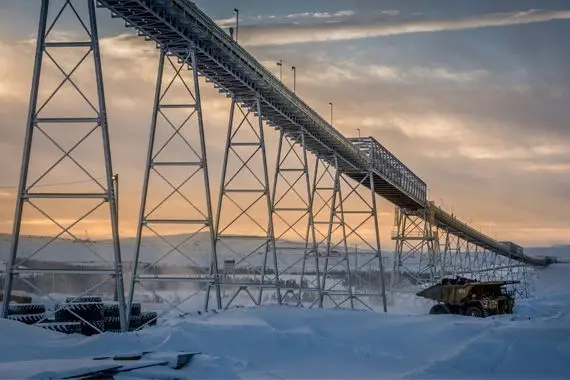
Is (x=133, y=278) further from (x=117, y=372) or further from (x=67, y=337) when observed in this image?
(x=117, y=372)

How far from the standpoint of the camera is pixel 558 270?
5162 inches

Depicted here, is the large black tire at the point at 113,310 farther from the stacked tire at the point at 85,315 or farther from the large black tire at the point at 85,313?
the large black tire at the point at 85,313

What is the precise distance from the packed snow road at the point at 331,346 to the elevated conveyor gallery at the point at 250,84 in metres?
7.75

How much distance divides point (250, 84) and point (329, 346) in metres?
10.6

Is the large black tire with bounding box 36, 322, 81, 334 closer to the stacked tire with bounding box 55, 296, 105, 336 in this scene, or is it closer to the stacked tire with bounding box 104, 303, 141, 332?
the stacked tire with bounding box 55, 296, 105, 336

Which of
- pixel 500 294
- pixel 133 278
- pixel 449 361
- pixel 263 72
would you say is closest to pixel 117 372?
pixel 449 361

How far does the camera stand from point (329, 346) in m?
16.8

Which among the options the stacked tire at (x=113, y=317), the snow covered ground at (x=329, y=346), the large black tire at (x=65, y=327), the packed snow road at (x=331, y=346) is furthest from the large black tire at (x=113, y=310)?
the packed snow road at (x=331, y=346)

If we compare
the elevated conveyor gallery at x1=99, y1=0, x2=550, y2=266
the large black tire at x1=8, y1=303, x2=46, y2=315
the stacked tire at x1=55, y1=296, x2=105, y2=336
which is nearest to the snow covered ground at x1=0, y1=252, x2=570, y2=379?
the stacked tire at x1=55, y1=296, x2=105, y2=336

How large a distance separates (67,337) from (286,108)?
14.1 meters

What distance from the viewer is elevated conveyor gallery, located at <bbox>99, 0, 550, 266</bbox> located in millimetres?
18812

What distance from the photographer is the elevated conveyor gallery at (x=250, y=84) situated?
1881 cm

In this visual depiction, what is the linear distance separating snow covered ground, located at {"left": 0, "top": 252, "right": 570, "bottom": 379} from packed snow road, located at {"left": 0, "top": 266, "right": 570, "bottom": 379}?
0.07ft

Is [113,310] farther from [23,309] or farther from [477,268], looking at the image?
[477,268]
